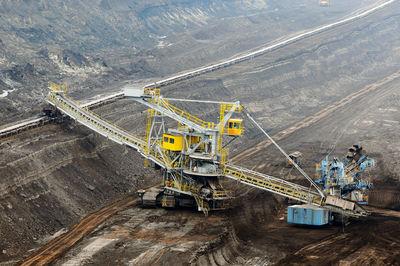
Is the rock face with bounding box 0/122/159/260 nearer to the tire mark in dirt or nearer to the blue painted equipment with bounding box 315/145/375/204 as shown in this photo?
the tire mark in dirt

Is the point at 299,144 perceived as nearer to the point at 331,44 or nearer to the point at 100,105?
the point at 100,105

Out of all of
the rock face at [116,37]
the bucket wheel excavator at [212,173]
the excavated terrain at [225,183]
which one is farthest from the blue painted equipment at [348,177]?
the rock face at [116,37]

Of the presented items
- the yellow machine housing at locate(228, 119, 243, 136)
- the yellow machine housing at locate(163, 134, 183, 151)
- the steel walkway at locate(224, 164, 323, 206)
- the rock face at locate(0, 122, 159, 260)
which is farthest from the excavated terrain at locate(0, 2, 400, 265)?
the yellow machine housing at locate(228, 119, 243, 136)

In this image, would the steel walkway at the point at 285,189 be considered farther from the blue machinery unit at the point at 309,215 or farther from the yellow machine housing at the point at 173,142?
the yellow machine housing at the point at 173,142

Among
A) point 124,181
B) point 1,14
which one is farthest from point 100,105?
point 1,14

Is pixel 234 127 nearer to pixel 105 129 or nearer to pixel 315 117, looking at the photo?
pixel 105 129

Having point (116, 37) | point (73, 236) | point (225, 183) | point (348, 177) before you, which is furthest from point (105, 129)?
point (116, 37)
